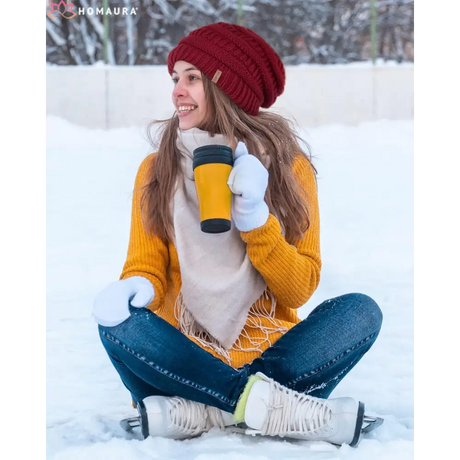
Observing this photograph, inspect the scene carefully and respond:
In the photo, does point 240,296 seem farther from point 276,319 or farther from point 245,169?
point 245,169

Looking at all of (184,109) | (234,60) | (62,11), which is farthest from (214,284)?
(62,11)

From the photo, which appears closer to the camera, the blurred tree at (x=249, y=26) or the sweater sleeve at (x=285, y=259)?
the sweater sleeve at (x=285, y=259)

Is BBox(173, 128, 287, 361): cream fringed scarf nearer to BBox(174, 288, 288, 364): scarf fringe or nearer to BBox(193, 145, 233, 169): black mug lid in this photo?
BBox(174, 288, 288, 364): scarf fringe

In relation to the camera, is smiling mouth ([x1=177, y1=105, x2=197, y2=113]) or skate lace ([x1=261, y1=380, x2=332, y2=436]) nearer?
skate lace ([x1=261, y1=380, x2=332, y2=436])

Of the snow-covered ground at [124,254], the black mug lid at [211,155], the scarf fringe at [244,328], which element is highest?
the black mug lid at [211,155]

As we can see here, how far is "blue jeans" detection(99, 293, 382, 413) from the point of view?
186 cm

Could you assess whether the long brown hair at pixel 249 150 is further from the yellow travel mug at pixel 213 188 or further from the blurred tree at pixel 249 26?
the blurred tree at pixel 249 26

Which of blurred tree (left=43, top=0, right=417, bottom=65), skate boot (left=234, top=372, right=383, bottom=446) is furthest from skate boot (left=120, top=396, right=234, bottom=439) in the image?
blurred tree (left=43, top=0, right=417, bottom=65)

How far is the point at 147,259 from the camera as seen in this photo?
81.6 inches

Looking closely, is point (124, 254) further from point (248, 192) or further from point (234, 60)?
point (248, 192)

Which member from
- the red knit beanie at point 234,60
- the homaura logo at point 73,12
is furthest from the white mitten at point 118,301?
the homaura logo at point 73,12

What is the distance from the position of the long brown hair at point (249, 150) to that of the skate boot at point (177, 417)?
18.3 inches

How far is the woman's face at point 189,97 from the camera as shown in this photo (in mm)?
2115

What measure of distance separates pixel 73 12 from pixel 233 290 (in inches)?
186
